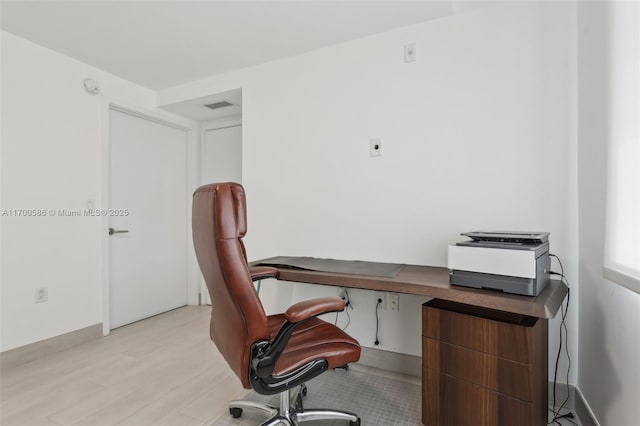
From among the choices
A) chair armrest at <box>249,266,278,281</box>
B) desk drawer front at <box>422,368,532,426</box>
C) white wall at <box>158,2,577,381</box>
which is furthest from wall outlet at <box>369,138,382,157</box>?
desk drawer front at <box>422,368,532,426</box>

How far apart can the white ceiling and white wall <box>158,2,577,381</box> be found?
0.13m

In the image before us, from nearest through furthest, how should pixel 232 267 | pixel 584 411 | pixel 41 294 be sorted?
pixel 232 267 → pixel 584 411 → pixel 41 294

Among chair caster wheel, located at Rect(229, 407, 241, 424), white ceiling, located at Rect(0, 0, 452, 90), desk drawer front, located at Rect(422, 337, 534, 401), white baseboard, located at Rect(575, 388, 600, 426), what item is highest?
white ceiling, located at Rect(0, 0, 452, 90)

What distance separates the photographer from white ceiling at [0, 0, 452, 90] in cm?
189

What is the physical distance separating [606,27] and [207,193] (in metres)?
1.78

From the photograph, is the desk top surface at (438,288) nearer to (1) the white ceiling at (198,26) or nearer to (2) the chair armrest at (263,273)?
(2) the chair armrest at (263,273)

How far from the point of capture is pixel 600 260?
1.40 m

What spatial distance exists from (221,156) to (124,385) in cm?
230

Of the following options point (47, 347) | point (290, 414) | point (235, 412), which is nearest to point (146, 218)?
point (47, 347)

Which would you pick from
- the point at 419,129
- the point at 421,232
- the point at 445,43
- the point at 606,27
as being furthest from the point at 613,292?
the point at 445,43

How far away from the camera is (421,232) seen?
201 cm

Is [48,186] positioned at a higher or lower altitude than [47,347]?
higher

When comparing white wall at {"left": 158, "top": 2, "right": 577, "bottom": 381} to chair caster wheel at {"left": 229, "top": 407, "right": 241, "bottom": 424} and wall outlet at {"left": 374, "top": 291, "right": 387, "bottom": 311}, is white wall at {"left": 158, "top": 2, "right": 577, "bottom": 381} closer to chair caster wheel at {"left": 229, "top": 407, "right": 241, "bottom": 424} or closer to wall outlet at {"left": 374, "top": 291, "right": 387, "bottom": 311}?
wall outlet at {"left": 374, "top": 291, "right": 387, "bottom": 311}

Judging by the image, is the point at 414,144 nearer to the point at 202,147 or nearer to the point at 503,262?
the point at 503,262
